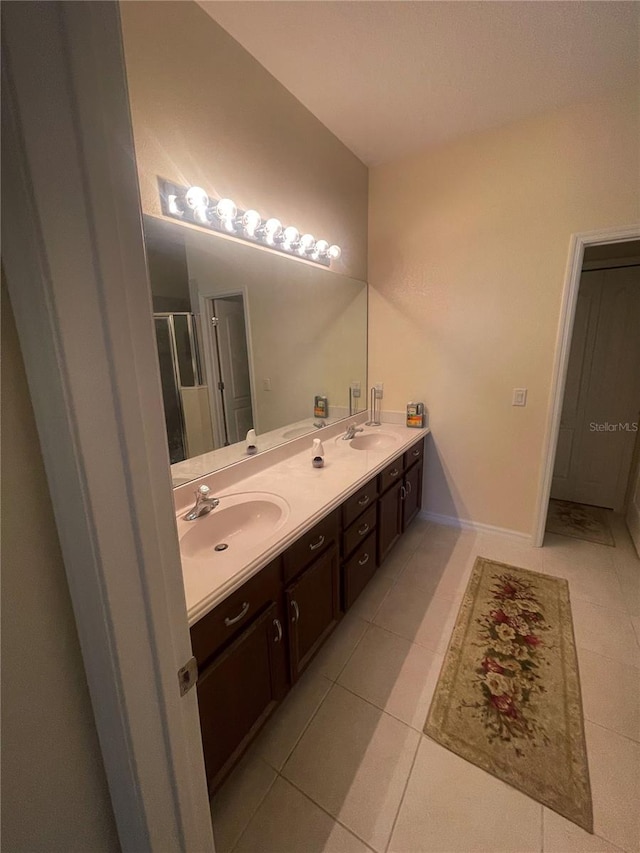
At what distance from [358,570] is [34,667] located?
148 centimetres

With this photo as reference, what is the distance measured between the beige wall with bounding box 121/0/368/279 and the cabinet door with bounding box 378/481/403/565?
1.63 m

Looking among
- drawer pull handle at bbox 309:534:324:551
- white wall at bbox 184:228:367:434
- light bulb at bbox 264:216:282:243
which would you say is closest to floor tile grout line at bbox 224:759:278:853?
drawer pull handle at bbox 309:534:324:551

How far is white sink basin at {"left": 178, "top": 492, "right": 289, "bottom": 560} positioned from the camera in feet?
4.12

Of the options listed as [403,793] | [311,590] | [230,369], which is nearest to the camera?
[403,793]

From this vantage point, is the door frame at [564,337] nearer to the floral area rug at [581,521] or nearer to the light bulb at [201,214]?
the floral area rug at [581,521]

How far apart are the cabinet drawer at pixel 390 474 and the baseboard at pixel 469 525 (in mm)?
811

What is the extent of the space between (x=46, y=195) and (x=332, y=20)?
66.4 inches

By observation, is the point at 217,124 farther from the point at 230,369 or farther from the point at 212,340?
the point at 230,369

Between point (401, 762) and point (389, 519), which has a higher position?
point (389, 519)

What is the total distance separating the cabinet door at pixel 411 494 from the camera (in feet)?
7.68

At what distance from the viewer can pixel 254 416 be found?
1.83 m

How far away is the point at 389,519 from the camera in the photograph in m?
2.11

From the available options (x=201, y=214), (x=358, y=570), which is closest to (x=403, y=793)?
(x=358, y=570)

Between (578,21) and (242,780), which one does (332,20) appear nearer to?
(578,21)
